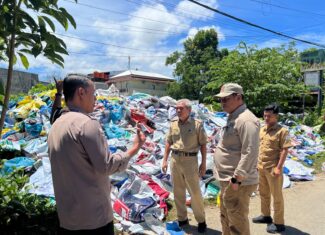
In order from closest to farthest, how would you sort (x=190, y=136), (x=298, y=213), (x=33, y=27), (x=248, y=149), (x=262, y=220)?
(x=33, y=27) < (x=248, y=149) < (x=190, y=136) < (x=262, y=220) < (x=298, y=213)

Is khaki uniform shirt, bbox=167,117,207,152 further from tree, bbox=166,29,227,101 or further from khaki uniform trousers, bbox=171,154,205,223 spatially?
tree, bbox=166,29,227,101

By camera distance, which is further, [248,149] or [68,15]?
[248,149]

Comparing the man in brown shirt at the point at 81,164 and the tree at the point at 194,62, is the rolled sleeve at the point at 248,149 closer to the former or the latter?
the man in brown shirt at the point at 81,164

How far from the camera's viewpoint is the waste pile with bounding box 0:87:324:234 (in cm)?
539

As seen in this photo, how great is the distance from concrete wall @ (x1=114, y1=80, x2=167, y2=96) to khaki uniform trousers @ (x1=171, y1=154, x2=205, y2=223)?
34702 mm

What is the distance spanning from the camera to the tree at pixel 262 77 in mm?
17531

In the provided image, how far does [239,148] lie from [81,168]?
1990 millimetres

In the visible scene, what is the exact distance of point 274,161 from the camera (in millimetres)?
4984

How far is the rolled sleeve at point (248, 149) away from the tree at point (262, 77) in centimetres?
1424

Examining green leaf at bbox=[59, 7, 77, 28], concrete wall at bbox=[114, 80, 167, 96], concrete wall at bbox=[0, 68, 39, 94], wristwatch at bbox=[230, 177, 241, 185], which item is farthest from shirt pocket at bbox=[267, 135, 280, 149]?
A: concrete wall at bbox=[114, 80, 167, 96]

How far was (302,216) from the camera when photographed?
5.69 metres

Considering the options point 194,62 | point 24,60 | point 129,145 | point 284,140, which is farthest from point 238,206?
point 194,62

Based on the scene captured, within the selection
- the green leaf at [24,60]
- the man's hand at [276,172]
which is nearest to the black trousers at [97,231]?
the green leaf at [24,60]

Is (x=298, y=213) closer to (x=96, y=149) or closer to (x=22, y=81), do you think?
(x=96, y=149)
